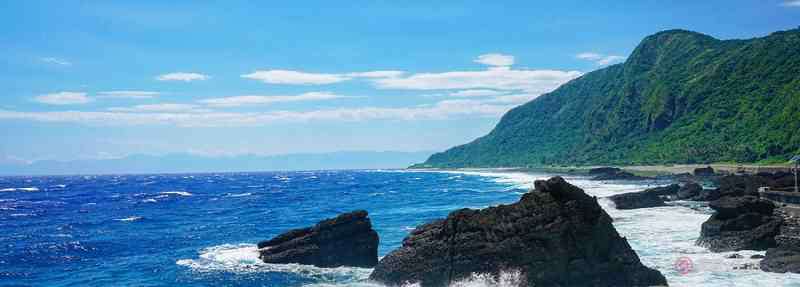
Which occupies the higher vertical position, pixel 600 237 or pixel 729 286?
pixel 600 237

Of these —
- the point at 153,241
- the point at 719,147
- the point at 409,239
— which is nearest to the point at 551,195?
the point at 409,239

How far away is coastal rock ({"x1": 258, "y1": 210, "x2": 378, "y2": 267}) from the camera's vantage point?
154ft

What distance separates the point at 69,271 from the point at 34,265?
494 centimetres

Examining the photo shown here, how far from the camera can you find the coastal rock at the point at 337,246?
46.9 metres

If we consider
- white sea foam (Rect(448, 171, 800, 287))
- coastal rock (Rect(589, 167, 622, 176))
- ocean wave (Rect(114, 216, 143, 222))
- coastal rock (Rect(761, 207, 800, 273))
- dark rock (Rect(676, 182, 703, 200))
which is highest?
coastal rock (Rect(589, 167, 622, 176))

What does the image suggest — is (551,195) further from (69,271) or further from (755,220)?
(69,271)

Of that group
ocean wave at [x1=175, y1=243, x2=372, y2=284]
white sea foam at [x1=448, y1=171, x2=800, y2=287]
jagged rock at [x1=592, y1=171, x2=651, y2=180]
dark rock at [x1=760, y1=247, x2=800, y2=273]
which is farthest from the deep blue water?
jagged rock at [x1=592, y1=171, x2=651, y2=180]

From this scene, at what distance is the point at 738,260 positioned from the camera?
4122cm

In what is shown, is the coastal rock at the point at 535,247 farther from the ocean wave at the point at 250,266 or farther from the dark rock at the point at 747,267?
the dark rock at the point at 747,267

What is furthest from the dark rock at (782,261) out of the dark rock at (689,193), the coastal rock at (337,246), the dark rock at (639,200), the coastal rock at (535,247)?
the dark rock at (689,193)

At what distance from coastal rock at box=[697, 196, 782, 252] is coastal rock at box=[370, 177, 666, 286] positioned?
13.5 m

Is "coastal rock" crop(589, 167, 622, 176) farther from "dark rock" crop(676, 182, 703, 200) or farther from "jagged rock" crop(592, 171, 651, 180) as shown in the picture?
"dark rock" crop(676, 182, 703, 200)

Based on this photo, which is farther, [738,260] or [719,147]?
[719,147]

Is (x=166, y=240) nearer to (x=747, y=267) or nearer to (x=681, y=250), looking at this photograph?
(x=681, y=250)
